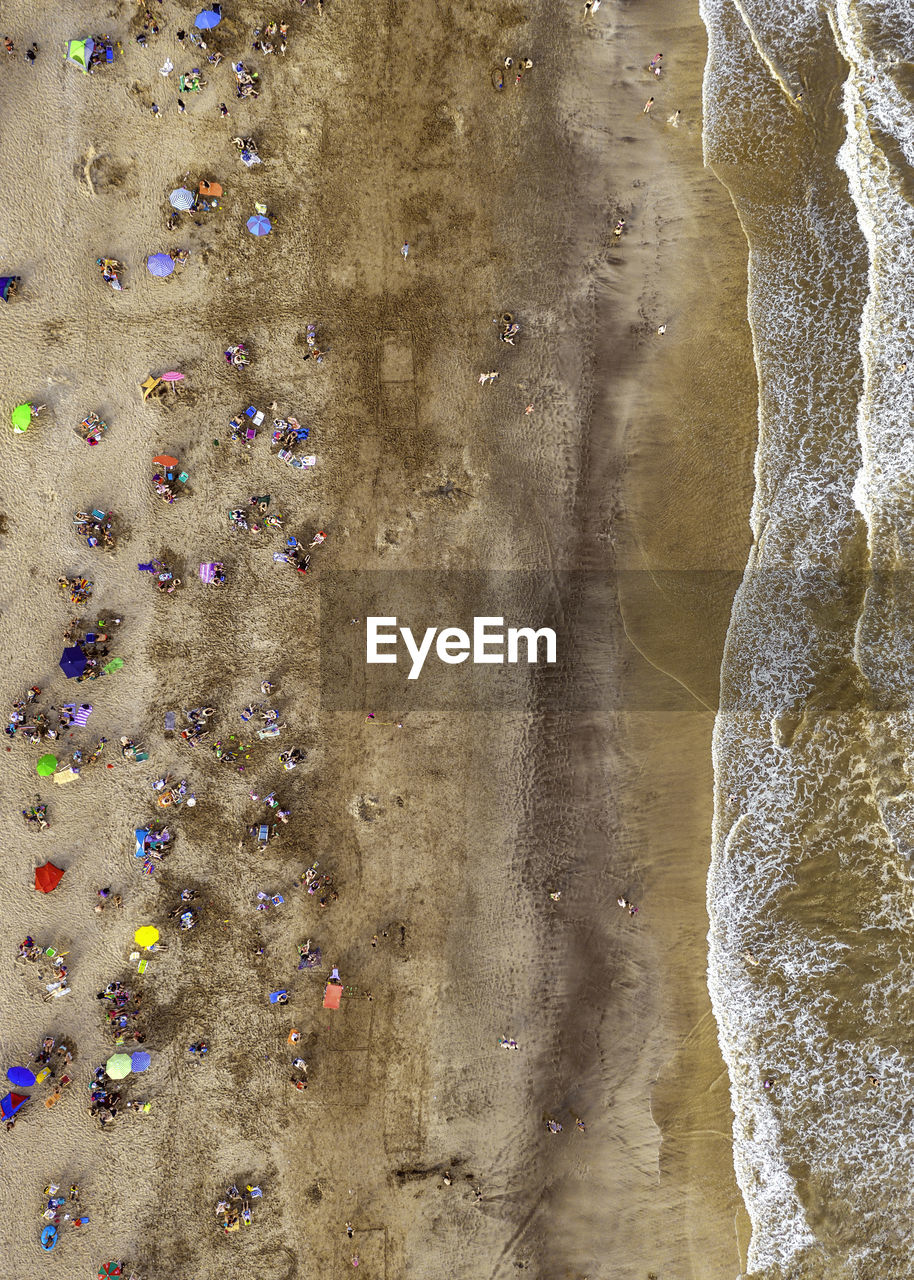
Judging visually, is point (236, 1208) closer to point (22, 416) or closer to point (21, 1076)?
point (21, 1076)

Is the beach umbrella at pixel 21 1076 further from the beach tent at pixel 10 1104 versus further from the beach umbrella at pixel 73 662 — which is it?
the beach umbrella at pixel 73 662

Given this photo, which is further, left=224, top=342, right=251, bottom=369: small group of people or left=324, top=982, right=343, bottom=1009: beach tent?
left=224, top=342, right=251, bottom=369: small group of people

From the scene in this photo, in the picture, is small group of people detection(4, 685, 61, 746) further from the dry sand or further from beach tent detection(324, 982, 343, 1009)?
beach tent detection(324, 982, 343, 1009)

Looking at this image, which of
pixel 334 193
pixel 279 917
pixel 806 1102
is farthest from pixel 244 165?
pixel 806 1102

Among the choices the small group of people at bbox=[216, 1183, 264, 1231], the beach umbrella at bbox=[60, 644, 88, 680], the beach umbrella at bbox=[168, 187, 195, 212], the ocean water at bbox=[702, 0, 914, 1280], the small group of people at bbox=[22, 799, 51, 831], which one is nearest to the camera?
the ocean water at bbox=[702, 0, 914, 1280]

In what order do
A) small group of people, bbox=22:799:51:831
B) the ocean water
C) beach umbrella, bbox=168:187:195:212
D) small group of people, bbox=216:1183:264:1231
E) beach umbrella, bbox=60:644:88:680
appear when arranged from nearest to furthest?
1. the ocean water
2. small group of people, bbox=216:1183:264:1231
3. beach umbrella, bbox=60:644:88:680
4. beach umbrella, bbox=168:187:195:212
5. small group of people, bbox=22:799:51:831

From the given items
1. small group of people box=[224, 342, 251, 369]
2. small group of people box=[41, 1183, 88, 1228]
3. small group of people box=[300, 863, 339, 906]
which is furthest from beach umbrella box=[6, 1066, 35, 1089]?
small group of people box=[224, 342, 251, 369]
